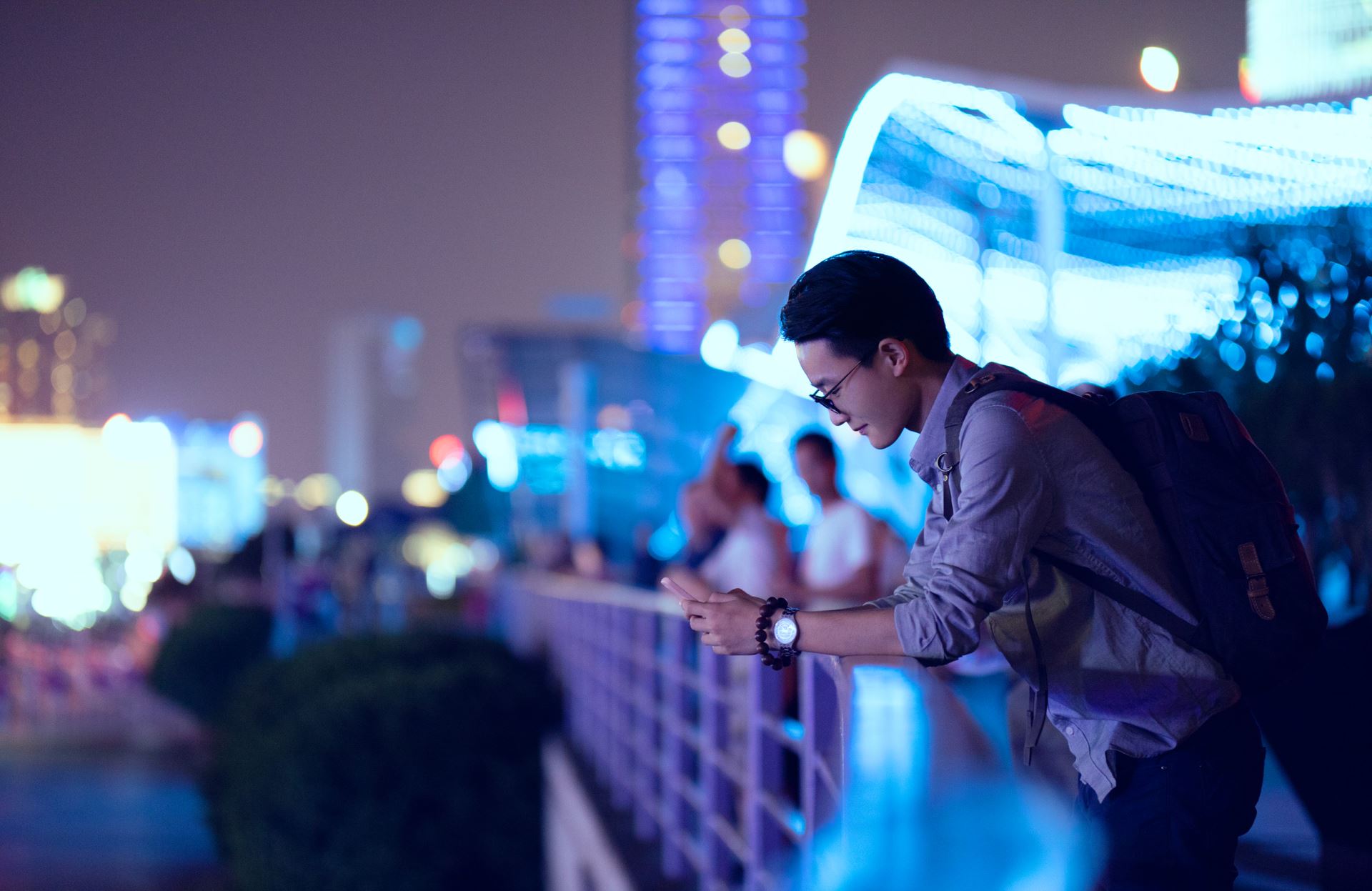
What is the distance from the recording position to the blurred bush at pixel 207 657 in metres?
18.9

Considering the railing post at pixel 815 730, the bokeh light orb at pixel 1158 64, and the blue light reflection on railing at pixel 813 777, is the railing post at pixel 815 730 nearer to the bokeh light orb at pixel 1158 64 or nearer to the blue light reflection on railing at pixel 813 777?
the blue light reflection on railing at pixel 813 777

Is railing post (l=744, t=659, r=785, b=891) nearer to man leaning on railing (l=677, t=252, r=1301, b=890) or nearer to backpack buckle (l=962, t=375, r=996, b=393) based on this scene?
man leaning on railing (l=677, t=252, r=1301, b=890)

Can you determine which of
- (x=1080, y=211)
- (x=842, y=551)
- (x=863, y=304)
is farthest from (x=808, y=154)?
(x=863, y=304)

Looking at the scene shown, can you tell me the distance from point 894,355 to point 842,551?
8.77 ft

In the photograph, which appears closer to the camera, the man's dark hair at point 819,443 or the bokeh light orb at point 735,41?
the man's dark hair at point 819,443

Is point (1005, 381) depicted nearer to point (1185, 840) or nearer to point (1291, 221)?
point (1185, 840)

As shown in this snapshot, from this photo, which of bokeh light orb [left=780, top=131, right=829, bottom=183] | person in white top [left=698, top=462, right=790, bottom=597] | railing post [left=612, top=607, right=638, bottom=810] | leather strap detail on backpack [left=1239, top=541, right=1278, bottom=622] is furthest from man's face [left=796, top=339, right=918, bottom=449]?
bokeh light orb [left=780, top=131, right=829, bottom=183]

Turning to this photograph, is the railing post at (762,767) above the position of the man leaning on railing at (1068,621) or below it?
below

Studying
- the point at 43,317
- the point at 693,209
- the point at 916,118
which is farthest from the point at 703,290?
the point at 916,118

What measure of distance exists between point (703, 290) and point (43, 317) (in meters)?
65.9

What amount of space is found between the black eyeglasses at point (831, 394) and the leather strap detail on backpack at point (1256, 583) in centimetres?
60

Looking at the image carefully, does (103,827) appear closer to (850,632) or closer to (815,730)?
(815,730)

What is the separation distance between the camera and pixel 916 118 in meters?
15.9

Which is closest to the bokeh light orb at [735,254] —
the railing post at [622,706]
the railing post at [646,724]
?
the railing post at [622,706]
